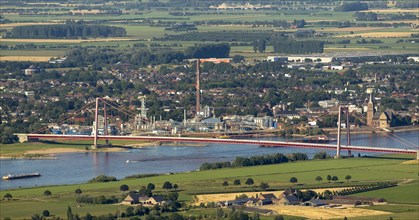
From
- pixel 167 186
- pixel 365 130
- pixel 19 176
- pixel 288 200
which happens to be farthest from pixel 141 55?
pixel 288 200

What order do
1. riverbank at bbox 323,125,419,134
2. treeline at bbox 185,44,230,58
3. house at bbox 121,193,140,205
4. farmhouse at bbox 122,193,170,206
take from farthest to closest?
treeline at bbox 185,44,230,58 → riverbank at bbox 323,125,419,134 → house at bbox 121,193,140,205 → farmhouse at bbox 122,193,170,206

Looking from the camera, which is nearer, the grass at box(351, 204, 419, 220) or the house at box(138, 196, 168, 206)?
the grass at box(351, 204, 419, 220)

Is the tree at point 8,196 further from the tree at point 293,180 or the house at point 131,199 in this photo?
the tree at point 293,180

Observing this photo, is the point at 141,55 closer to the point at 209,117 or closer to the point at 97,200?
the point at 209,117

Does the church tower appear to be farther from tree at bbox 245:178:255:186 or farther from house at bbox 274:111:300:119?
tree at bbox 245:178:255:186

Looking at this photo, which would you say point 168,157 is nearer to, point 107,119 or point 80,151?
point 80,151

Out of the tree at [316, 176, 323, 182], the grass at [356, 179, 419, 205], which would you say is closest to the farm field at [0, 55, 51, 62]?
the tree at [316, 176, 323, 182]
